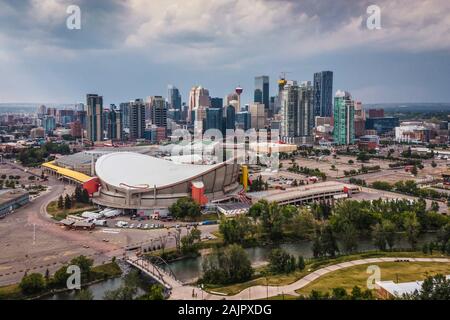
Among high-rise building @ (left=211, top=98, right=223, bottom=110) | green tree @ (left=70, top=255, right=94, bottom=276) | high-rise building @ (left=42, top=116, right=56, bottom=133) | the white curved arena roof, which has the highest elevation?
high-rise building @ (left=211, top=98, right=223, bottom=110)

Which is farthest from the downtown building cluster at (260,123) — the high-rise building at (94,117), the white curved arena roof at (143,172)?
the white curved arena roof at (143,172)

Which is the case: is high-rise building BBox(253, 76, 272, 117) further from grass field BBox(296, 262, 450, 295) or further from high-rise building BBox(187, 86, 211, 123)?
grass field BBox(296, 262, 450, 295)

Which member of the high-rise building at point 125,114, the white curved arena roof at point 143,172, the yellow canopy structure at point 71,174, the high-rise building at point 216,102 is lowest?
the yellow canopy structure at point 71,174

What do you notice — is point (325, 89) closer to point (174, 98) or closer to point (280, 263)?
point (174, 98)

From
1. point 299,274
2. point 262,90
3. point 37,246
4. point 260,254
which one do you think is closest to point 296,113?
point 262,90

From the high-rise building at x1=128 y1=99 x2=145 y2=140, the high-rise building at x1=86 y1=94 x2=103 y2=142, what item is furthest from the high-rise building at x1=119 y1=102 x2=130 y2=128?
the high-rise building at x1=86 y1=94 x2=103 y2=142

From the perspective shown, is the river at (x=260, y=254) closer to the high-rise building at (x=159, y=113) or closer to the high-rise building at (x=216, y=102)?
the high-rise building at (x=159, y=113)
